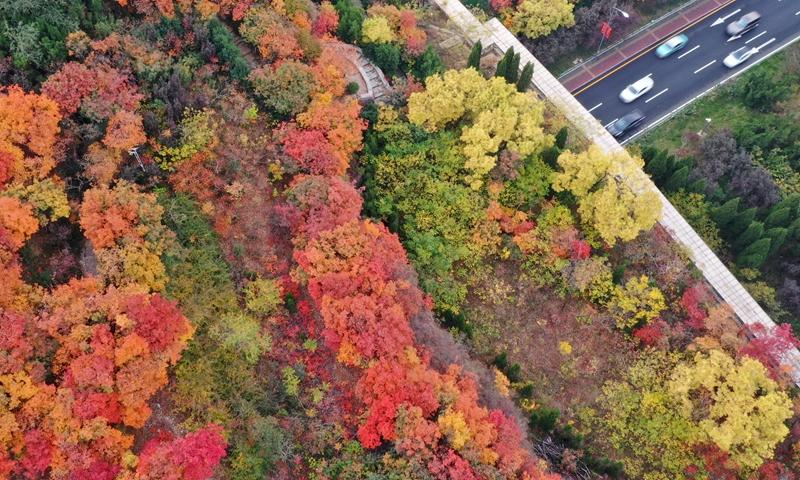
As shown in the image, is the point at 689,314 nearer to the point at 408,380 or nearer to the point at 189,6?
the point at 408,380

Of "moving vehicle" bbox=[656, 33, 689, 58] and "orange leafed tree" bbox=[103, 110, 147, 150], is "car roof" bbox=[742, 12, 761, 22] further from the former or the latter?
"orange leafed tree" bbox=[103, 110, 147, 150]

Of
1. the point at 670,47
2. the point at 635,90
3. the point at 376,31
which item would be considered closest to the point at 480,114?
the point at 376,31

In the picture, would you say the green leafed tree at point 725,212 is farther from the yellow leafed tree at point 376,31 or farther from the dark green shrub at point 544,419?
the yellow leafed tree at point 376,31

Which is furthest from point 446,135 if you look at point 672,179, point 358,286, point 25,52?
point 25,52

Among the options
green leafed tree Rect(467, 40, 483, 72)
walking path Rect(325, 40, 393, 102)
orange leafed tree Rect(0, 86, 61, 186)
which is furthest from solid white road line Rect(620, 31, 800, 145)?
orange leafed tree Rect(0, 86, 61, 186)

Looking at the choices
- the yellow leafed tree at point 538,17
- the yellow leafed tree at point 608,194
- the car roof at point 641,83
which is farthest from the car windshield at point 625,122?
the yellow leafed tree at point 608,194
